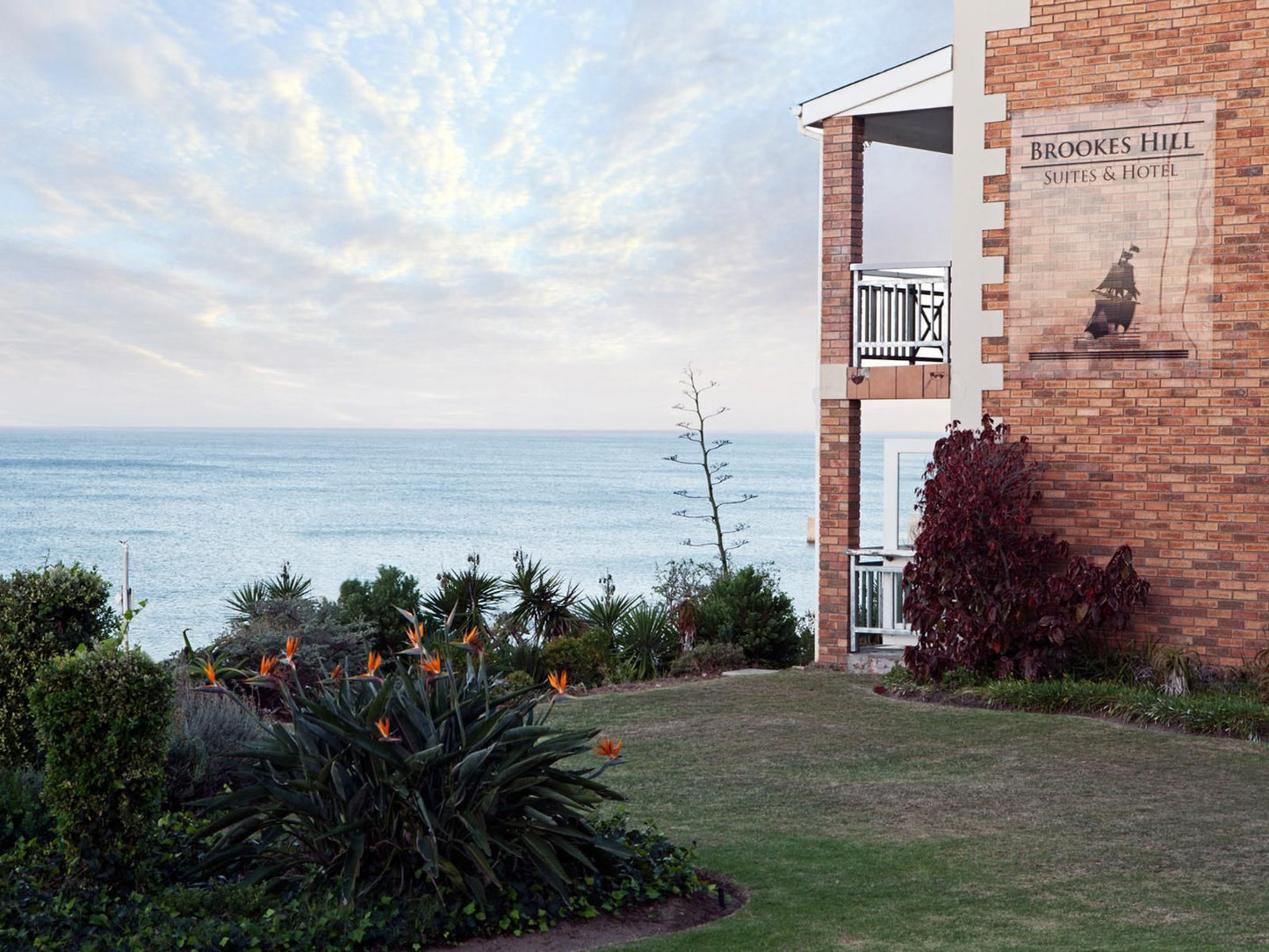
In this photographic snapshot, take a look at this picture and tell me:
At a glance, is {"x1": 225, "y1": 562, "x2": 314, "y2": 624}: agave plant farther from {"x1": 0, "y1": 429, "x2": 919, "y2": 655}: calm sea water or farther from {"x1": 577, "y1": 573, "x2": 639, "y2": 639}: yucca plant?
{"x1": 0, "y1": 429, "x2": 919, "y2": 655}: calm sea water

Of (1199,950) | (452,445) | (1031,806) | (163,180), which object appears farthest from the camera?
(452,445)

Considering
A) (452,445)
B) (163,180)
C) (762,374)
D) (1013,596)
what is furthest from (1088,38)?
(452,445)

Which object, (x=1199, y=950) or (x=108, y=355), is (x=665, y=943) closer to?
(x=1199, y=950)

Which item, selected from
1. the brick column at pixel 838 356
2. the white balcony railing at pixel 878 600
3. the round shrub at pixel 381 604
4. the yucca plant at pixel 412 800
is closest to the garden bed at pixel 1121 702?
the white balcony railing at pixel 878 600

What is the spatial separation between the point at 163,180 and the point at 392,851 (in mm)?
55191

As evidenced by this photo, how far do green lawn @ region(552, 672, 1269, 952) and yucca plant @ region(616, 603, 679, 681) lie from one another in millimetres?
3086

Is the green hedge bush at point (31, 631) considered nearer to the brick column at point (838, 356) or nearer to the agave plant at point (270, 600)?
the agave plant at point (270, 600)

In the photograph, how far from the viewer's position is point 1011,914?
5684 mm

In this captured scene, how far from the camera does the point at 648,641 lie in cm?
1489

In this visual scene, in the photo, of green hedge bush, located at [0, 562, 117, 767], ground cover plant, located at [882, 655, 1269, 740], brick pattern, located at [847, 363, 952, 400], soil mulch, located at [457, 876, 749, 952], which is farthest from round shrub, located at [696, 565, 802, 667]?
soil mulch, located at [457, 876, 749, 952]

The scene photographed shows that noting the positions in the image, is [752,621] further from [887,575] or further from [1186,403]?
[1186,403]

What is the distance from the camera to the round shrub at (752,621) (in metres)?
15.1

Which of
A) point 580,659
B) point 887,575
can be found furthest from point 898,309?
point 580,659

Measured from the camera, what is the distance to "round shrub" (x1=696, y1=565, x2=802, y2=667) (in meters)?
15.1
